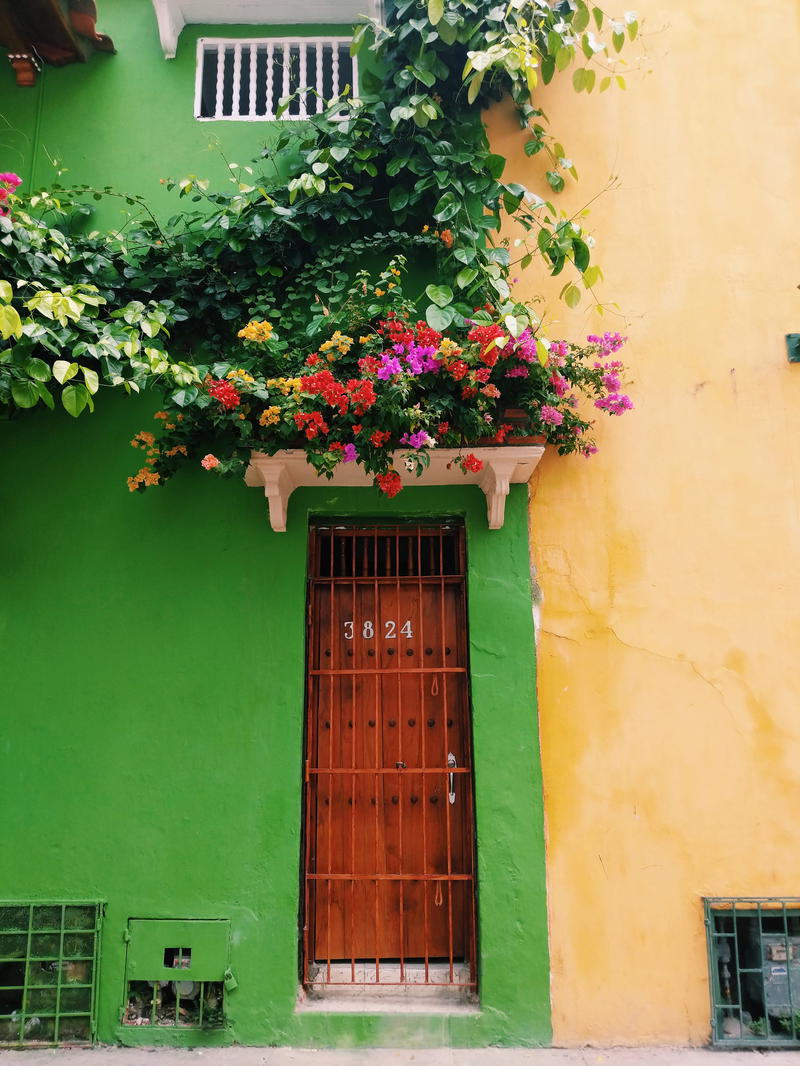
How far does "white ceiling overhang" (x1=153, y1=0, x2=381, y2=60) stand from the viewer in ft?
15.0

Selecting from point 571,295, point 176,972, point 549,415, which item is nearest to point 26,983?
point 176,972

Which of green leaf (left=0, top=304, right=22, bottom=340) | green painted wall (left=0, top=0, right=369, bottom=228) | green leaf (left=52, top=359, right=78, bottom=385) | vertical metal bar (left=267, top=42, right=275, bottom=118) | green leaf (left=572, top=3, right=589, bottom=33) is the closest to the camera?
green leaf (left=0, top=304, right=22, bottom=340)

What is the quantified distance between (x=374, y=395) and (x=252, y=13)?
10.5 feet

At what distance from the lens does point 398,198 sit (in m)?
4.18

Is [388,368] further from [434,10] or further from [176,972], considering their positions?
[176,972]

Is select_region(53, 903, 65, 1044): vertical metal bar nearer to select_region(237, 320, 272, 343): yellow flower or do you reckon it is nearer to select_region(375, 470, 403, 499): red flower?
select_region(375, 470, 403, 499): red flower

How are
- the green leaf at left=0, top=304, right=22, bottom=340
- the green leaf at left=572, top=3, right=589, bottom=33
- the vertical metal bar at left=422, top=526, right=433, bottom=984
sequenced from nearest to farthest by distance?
the green leaf at left=0, top=304, right=22, bottom=340, the vertical metal bar at left=422, top=526, right=433, bottom=984, the green leaf at left=572, top=3, right=589, bottom=33

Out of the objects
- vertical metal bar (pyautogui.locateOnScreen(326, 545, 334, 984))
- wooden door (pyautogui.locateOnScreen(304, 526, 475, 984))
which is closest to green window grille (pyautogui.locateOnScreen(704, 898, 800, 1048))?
wooden door (pyautogui.locateOnScreen(304, 526, 475, 984))

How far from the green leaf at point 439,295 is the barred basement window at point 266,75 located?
5.93ft

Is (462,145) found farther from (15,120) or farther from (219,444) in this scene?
(15,120)

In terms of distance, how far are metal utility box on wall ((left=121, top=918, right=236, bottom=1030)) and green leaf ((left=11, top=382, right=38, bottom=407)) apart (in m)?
2.68

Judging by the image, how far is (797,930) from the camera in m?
3.75

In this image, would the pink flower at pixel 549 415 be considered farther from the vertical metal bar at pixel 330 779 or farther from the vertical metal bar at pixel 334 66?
the vertical metal bar at pixel 334 66

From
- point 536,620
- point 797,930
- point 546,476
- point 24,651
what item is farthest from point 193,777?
point 797,930
